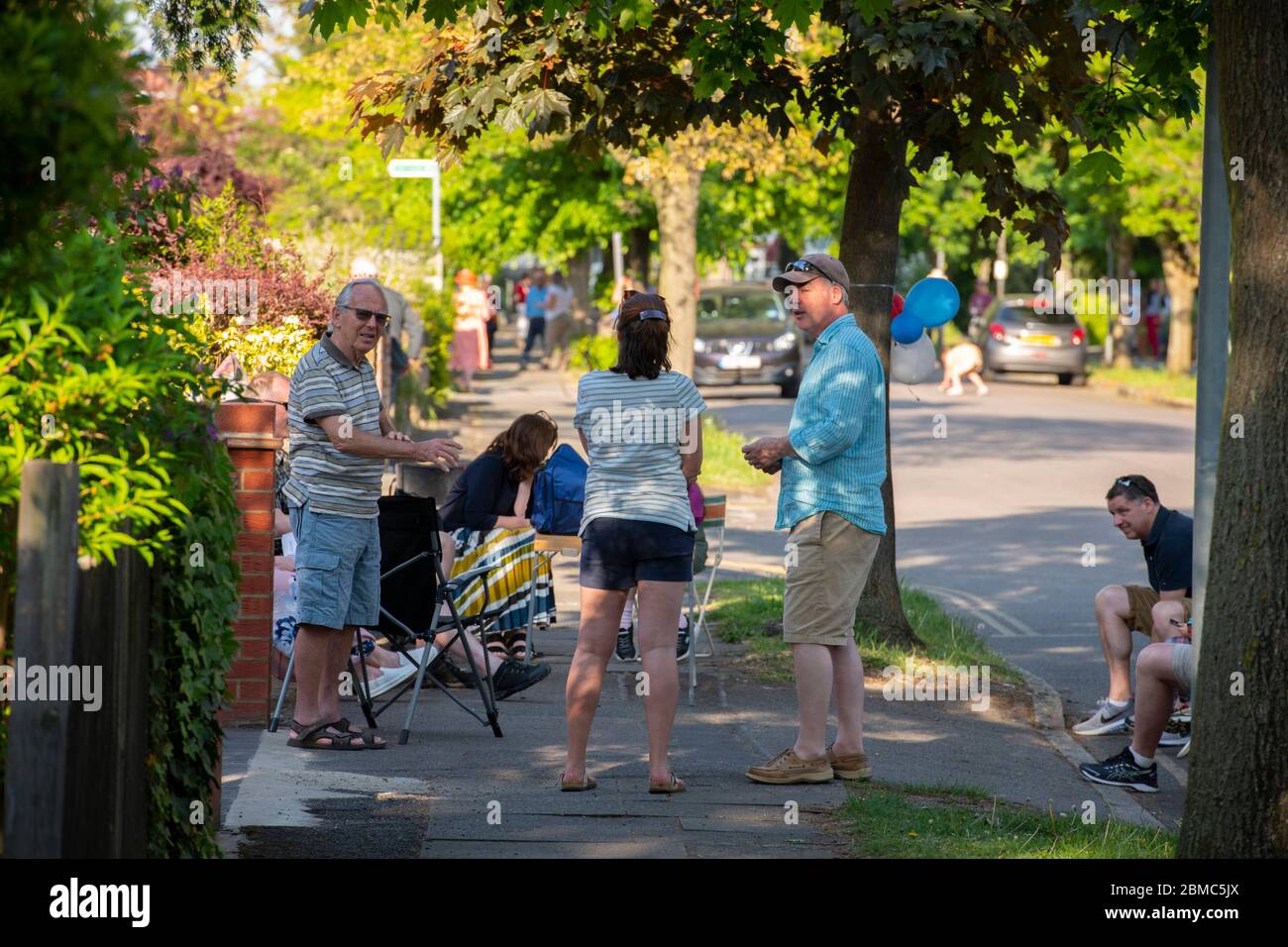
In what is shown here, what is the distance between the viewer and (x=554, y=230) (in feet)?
117

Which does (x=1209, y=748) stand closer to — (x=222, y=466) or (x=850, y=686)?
(x=850, y=686)

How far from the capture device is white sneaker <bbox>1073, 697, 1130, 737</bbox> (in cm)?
927

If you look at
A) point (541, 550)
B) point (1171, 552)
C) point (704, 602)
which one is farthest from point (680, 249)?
point (1171, 552)

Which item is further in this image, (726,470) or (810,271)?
(726,470)

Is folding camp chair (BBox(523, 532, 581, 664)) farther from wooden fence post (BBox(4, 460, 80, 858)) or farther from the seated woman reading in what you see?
wooden fence post (BBox(4, 460, 80, 858))

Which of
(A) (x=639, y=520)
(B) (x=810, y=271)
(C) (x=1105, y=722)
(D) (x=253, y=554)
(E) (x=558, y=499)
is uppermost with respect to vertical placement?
(B) (x=810, y=271)

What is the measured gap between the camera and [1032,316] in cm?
4156

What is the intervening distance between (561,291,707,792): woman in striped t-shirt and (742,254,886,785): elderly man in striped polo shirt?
480 millimetres

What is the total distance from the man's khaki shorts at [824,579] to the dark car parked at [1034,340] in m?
34.9

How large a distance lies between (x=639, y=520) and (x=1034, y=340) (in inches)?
1403

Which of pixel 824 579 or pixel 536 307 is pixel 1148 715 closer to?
pixel 824 579

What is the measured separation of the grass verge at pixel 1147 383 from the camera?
3725 centimetres

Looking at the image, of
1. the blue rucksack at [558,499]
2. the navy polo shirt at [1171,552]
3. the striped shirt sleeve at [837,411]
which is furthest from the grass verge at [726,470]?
the striped shirt sleeve at [837,411]
